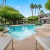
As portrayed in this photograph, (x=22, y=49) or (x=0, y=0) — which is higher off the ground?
(x=0, y=0)

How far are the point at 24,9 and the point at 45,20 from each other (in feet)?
42.6

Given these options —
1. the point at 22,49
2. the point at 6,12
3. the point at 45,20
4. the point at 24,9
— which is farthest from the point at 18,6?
the point at 22,49

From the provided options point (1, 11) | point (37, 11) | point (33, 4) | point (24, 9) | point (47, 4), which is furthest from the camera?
point (37, 11)

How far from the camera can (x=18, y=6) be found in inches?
2303

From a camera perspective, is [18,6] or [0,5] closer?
[0,5]

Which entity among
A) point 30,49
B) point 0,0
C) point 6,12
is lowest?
point 30,49

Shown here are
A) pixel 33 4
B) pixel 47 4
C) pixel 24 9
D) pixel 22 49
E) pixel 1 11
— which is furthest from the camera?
pixel 33 4

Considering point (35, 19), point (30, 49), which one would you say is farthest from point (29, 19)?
point (30, 49)

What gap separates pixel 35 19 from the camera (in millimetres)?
58219

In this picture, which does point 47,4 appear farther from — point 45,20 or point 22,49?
point 45,20

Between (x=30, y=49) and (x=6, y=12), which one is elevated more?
(x=6, y=12)

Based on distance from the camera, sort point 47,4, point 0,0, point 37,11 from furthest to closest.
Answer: point 37,11 < point 0,0 < point 47,4

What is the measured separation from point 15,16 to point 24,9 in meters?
21.0

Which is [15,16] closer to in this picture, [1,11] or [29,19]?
[1,11]
